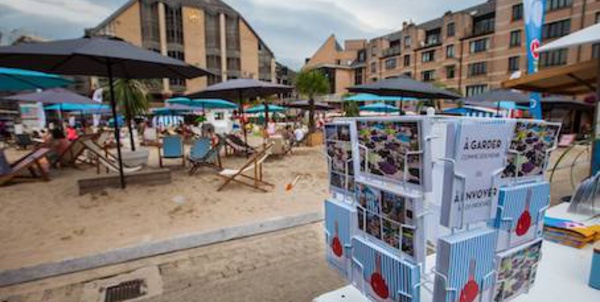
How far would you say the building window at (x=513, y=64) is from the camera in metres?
24.7

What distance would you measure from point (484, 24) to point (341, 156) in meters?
35.4

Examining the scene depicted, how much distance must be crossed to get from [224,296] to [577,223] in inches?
106

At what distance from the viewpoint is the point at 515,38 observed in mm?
24812

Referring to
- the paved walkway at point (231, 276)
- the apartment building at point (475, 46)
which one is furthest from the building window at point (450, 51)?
the paved walkway at point (231, 276)

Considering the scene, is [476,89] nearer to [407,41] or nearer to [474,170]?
[407,41]

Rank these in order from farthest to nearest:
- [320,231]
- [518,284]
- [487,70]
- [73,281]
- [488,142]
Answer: [487,70]
[320,231]
[73,281]
[518,284]
[488,142]

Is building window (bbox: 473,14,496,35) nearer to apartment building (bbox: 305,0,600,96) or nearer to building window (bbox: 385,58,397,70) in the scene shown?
apartment building (bbox: 305,0,600,96)

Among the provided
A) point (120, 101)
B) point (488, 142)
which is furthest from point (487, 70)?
point (488, 142)

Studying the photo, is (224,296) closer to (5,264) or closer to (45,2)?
(5,264)

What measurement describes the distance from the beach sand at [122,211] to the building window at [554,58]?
86.1 feet

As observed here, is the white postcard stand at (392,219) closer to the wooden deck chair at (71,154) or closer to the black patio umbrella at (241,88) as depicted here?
the black patio umbrella at (241,88)

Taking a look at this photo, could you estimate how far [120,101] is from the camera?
13609 mm

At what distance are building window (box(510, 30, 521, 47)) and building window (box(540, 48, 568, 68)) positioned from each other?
2.64 m

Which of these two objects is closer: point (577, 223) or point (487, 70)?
point (577, 223)
